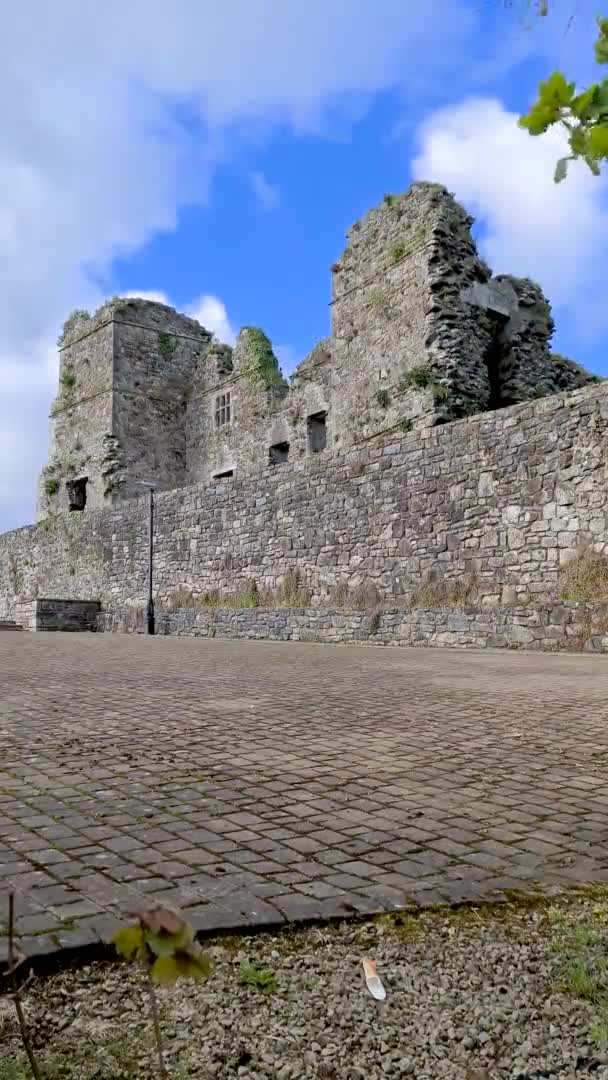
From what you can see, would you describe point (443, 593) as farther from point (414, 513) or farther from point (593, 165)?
point (593, 165)

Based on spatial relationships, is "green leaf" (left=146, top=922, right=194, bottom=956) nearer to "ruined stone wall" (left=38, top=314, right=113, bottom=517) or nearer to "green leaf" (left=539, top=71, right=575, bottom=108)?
"green leaf" (left=539, top=71, right=575, bottom=108)

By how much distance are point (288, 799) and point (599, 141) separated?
2.85 metres

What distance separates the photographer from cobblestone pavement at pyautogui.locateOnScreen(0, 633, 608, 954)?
249cm

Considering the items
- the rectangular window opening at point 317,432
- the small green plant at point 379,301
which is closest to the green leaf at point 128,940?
the small green plant at point 379,301

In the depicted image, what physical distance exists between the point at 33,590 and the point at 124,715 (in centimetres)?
2331

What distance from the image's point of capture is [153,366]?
100 ft

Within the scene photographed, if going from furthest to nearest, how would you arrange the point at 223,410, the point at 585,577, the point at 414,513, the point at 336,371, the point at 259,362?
the point at 223,410
the point at 259,362
the point at 336,371
the point at 414,513
the point at 585,577

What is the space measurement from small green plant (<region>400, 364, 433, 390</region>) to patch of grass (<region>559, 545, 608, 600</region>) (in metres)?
6.74

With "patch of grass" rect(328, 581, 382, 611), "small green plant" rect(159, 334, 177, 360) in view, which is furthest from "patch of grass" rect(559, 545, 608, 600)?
"small green plant" rect(159, 334, 177, 360)

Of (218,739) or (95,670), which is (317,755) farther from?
(95,670)

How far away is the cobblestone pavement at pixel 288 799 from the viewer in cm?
249

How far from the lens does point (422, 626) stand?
12.6 meters

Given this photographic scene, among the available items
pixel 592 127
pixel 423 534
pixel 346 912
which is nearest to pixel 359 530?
pixel 423 534

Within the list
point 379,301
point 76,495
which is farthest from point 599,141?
point 76,495
